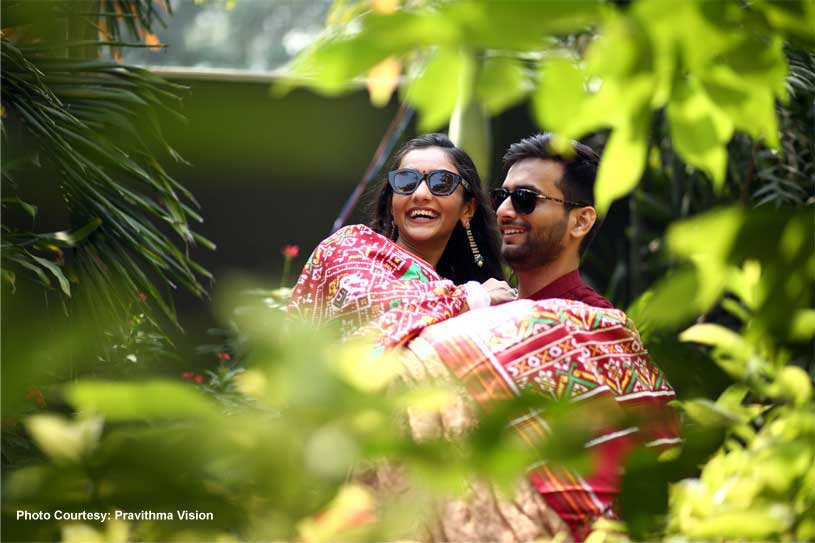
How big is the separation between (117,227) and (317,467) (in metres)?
3.07

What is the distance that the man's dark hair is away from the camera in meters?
3.14

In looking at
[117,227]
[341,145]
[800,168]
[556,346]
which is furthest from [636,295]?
[556,346]

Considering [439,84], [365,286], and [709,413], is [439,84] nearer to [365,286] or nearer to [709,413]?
[709,413]

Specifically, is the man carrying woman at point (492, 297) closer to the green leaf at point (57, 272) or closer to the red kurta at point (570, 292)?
the red kurta at point (570, 292)

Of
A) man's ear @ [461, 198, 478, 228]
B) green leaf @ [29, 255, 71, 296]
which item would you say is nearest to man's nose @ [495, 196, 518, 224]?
man's ear @ [461, 198, 478, 228]

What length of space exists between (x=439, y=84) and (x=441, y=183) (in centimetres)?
260

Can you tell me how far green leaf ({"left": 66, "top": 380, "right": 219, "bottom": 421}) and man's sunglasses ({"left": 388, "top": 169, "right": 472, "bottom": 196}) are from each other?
2.73m

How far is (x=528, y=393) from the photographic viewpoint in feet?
2.97

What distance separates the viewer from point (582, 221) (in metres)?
3.14

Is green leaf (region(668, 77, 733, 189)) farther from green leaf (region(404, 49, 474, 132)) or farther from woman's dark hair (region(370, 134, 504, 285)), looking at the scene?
woman's dark hair (region(370, 134, 504, 285))

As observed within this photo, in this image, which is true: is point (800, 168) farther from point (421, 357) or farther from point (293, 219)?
point (421, 357)

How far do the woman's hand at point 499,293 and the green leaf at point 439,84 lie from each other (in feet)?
6.96

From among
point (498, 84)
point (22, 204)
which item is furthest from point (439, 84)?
point (22, 204)

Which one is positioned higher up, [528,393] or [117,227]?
[117,227]
